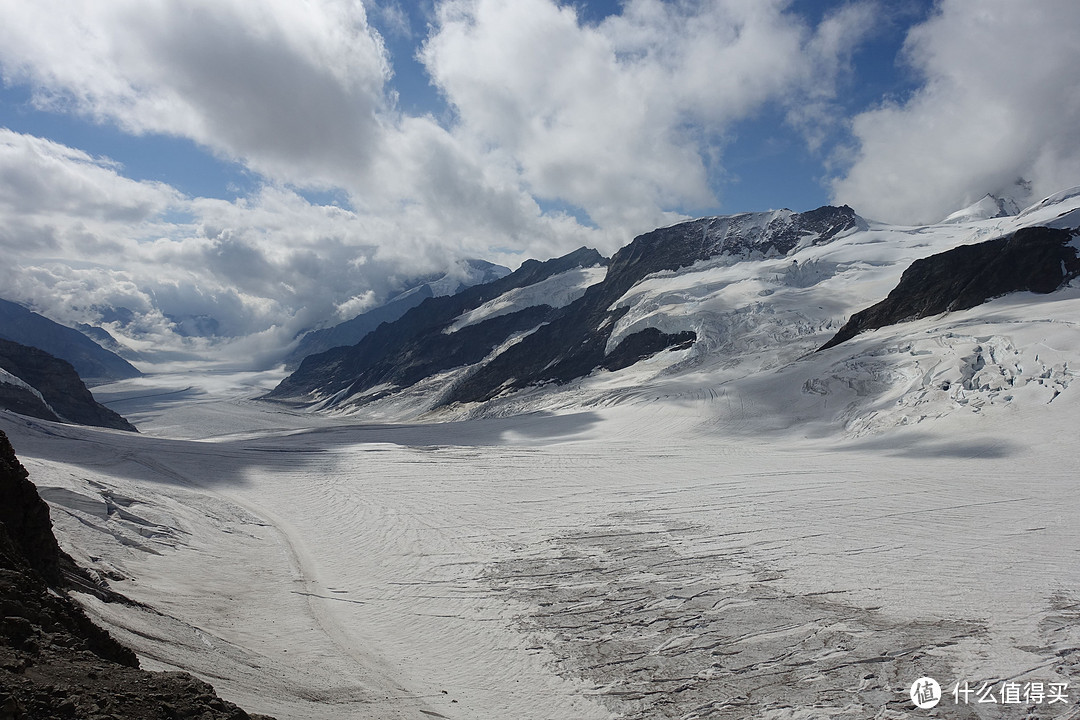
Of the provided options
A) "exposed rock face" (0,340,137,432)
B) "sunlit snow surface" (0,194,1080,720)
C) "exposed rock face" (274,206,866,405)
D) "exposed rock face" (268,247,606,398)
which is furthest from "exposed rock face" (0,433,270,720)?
"exposed rock face" (268,247,606,398)

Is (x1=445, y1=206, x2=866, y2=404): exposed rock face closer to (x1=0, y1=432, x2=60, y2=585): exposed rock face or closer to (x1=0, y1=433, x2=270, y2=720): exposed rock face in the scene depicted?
(x1=0, y1=432, x2=60, y2=585): exposed rock face

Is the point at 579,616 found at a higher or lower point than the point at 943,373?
lower

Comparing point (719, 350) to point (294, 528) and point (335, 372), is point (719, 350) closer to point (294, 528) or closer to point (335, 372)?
point (294, 528)

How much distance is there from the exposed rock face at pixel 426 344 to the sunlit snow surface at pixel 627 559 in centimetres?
9344

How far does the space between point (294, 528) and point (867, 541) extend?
50.8 feet

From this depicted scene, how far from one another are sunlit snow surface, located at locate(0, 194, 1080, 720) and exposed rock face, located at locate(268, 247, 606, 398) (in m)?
93.4

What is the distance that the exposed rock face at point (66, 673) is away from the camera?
13.6 ft

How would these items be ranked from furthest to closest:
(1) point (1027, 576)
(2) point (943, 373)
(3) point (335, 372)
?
(3) point (335, 372), (2) point (943, 373), (1) point (1027, 576)

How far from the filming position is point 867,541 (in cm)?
1293

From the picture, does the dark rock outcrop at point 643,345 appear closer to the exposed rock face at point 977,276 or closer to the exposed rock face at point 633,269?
the exposed rock face at point 633,269

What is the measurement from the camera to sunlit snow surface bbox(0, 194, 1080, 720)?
27.2ft

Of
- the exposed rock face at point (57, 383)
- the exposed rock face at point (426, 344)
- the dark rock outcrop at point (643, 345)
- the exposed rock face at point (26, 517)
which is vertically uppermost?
the exposed rock face at point (426, 344)

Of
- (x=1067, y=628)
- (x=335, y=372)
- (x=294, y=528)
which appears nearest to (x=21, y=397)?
(x=294, y=528)

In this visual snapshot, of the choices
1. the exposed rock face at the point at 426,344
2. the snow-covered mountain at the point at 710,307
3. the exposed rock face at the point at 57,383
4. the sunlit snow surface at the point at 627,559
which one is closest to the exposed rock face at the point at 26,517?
the sunlit snow surface at the point at 627,559
